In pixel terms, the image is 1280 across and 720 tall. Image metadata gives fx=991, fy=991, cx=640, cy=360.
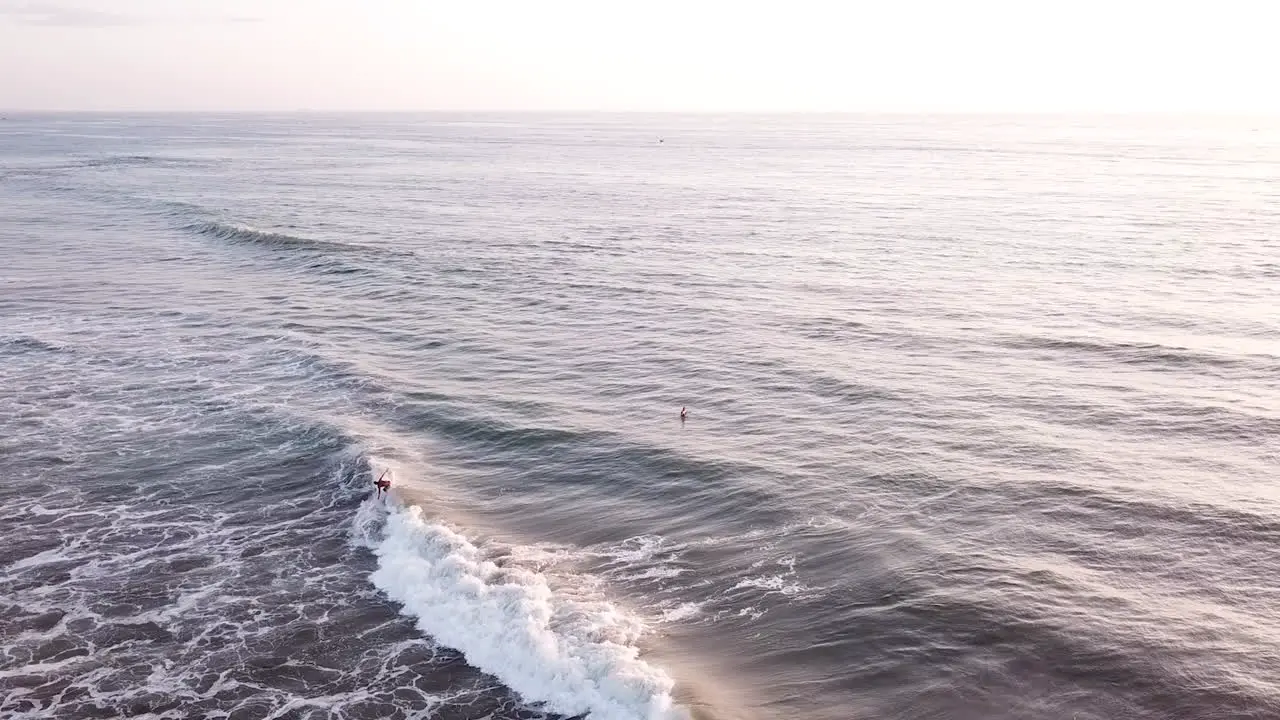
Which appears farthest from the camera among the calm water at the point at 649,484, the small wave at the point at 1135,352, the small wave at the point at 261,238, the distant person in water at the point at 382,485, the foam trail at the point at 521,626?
the small wave at the point at 261,238

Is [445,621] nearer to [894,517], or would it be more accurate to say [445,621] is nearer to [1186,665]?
[894,517]

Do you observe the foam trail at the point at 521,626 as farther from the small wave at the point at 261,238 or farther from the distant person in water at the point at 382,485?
the small wave at the point at 261,238

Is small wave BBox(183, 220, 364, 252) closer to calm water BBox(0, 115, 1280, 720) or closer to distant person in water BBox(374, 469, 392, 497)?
calm water BBox(0, 115, 1280, 720)

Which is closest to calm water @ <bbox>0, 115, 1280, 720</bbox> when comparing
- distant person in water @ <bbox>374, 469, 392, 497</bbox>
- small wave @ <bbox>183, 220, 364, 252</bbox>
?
distant person in water @ <bbox>374, 469, 392, 497</bbox>

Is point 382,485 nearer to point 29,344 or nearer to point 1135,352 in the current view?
point 29,344

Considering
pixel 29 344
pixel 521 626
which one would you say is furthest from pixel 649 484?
pixel 29 344

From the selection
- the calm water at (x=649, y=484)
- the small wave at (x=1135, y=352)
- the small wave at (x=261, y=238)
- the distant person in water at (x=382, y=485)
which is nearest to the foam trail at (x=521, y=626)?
the calm water at (x=649, y=484)
